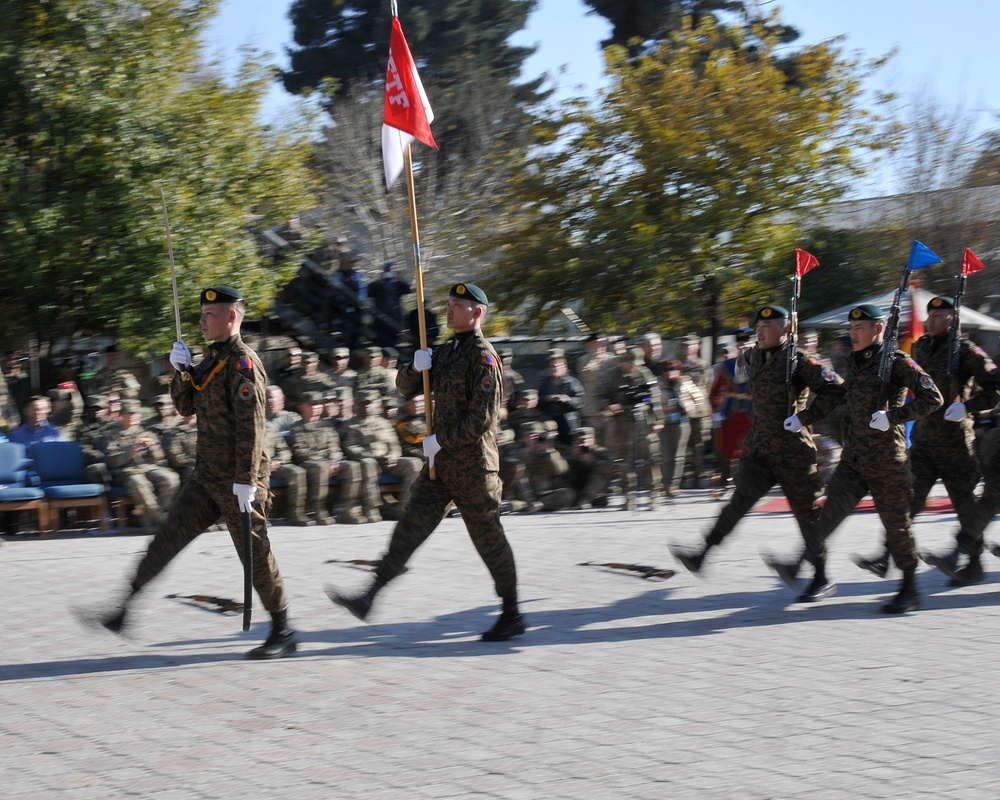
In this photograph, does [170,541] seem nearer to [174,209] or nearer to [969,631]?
[969,631]

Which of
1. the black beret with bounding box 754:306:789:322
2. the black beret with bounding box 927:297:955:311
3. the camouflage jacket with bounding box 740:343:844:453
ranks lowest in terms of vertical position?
the camouflage jacket with bounding box 740:343:844:453

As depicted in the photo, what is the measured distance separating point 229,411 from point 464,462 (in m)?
1.33

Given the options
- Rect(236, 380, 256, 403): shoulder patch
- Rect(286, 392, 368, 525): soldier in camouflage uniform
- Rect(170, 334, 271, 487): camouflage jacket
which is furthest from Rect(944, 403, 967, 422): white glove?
Rect(286, 392, 368, 525): soldier in camouflage uniform

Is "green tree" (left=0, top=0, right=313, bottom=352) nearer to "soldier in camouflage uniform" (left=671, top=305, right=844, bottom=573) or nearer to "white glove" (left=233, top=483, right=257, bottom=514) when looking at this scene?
"white glove" (left=233, top=483, right=257, bottom=514)

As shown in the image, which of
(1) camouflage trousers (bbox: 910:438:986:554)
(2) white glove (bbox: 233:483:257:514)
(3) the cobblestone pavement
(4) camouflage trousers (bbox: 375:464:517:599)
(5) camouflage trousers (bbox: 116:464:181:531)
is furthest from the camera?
(5) camouflage trousers (bbox: 116:464:181:531)

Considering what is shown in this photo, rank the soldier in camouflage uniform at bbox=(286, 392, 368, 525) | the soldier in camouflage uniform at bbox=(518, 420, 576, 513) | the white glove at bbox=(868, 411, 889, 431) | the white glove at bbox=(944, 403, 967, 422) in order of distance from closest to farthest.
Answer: the white glove at bbox=(868, 411, 889, 431) < the white glove at bbox=(944, 403, 967, 422) < the soldier in camouflage uniform at bbox=(286, 392, 368, 525) < the soldier in camouflage uniform at bbox=(518, 420, 576, 513)

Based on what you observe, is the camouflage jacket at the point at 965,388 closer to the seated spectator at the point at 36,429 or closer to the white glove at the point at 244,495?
the white glove at the point at 244,495

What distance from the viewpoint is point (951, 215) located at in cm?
2495

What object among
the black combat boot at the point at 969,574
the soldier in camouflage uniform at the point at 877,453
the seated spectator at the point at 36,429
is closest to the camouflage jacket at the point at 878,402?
the soldier in camouflage uniform at the point at 877,453

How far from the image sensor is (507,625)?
270 inches

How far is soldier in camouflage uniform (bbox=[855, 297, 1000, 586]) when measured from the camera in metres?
8.23

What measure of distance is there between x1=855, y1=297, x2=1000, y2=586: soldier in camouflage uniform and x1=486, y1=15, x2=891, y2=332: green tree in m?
10.3

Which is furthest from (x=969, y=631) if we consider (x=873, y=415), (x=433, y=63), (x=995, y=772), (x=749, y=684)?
(x=433, y=63)

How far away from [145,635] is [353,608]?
3.98ft
